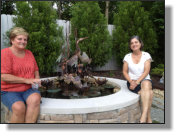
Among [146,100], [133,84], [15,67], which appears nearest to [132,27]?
[133,84]

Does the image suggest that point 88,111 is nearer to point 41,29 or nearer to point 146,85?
point 146,85

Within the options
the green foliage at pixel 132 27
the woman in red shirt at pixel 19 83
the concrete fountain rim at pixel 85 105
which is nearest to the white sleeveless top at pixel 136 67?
the concrete fountain rim at pixel 85 105

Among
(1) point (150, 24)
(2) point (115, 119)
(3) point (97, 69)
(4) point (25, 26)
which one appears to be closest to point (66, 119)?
(2) point (115, 119)

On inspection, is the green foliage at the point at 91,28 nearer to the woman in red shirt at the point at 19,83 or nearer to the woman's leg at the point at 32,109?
the woman in red shirt at the point at 19,83

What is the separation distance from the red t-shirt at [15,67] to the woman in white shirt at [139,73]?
1476mm

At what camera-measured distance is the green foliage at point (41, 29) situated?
13.9ft

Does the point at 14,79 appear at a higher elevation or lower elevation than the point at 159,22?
lower

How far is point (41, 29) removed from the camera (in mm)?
4281

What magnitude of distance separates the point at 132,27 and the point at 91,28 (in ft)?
4.99

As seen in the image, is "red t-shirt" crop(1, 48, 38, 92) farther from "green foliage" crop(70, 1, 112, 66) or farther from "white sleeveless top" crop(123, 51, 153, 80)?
"green foliage" crop(70, 1, 112, 66)

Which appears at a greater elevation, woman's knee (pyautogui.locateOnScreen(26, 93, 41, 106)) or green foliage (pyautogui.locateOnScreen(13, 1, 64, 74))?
green foliage (pyautogui.locateOnScreen(13, 1, 64, 74))

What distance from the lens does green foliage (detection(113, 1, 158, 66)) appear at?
5.40 meters

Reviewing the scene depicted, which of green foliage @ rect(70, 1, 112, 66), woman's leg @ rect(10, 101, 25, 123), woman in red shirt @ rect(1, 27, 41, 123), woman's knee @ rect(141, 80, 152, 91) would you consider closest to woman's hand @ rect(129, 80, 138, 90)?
woman's knee @ rect(141, 80, 152, 91)

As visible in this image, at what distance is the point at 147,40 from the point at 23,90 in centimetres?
481
